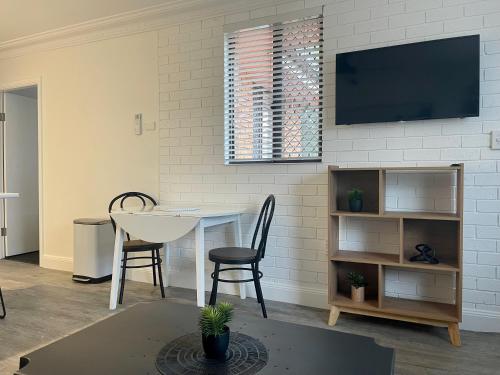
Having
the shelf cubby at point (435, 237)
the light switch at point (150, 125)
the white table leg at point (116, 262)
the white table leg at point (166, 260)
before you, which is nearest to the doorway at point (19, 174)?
the light switch at point (150, 125)

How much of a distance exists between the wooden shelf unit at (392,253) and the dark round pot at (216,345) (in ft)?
4.97

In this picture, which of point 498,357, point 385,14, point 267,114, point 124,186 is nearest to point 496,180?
point 498,357

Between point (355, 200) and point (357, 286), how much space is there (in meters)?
0.56

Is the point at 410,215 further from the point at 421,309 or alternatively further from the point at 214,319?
the point at 214,319

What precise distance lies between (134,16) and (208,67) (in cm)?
88

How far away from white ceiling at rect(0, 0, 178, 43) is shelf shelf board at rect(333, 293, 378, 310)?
2.73 meters

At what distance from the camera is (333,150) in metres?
2.72

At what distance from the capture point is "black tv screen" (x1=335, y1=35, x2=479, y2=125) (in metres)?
2.26

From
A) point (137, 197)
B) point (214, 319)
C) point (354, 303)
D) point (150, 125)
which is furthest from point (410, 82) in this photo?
point (137, 197)

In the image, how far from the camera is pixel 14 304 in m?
2.85

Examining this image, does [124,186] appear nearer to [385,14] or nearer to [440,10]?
[385,14]

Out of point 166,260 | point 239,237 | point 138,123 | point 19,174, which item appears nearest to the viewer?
point 239,237

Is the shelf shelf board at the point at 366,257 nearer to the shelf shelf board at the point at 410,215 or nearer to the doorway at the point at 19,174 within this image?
the shelf shelf board at the point at 410,215

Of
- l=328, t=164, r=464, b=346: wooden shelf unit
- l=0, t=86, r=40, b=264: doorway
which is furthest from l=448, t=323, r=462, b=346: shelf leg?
l=0, t=86, r=40, b=264: doorway
